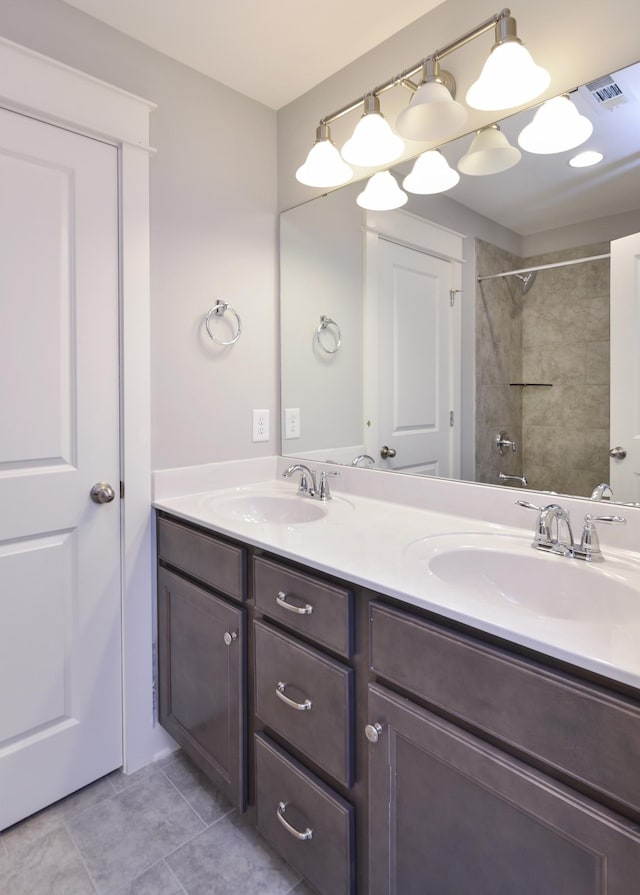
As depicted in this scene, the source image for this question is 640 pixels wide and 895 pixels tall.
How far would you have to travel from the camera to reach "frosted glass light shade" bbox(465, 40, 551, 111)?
111cm

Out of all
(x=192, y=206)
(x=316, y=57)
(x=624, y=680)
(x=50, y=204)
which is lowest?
(x=624, y=680)

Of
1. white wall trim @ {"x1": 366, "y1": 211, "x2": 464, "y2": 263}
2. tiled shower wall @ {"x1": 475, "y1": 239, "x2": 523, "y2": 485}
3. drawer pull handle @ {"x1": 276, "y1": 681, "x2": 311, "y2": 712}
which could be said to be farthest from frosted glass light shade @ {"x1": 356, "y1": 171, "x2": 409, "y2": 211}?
drawer pull handle @ {"x1": 276, "y1": 681, "x2": 311, "y2": 712}

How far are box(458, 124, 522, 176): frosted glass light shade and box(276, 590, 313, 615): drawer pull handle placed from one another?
1260 millimetres

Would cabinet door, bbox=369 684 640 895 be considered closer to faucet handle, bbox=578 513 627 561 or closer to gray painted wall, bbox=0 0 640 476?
faucet handle, bbox=578 513 627 561

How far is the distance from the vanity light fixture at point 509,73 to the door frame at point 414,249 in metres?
0.34

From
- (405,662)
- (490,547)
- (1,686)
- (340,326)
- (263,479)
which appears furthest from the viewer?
(263,479)

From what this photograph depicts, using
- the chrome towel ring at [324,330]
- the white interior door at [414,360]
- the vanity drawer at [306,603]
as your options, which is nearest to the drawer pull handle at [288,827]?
the vanity drawer at [306,603]

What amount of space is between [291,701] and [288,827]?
0.99 ft

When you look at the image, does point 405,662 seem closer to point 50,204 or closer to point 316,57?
point 50,204

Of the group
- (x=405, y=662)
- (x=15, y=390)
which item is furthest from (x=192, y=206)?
(x=405, y=662)

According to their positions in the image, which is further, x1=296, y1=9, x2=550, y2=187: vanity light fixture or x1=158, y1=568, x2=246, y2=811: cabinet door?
x1=158, y1=568, x2=246, y2=811: cabinet door

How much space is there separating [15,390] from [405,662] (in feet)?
4.06

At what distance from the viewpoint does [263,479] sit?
1.94 meters

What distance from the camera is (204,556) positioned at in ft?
4.50
